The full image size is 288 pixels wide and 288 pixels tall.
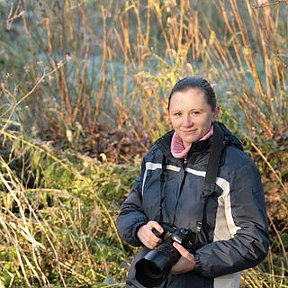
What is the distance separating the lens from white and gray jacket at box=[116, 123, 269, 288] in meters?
2.87

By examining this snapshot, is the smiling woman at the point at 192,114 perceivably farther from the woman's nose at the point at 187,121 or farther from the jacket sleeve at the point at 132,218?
the jacket sleeve at the point at 132,218

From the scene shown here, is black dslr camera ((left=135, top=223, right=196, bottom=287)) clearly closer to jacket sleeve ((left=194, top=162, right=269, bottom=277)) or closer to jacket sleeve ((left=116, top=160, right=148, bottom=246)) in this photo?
jacket sleeve ((left=194, top=162, right=269, bottom=277))

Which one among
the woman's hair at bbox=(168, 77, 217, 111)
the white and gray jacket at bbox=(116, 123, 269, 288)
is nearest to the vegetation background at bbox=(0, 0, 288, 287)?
the woman's hair at bbox=(168, 77, 217, 111)

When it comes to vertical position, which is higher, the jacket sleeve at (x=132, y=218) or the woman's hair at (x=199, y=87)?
the woman's hair at (x=199, y=87)

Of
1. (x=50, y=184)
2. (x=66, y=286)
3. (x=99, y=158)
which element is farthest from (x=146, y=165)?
(x=99, y=158)

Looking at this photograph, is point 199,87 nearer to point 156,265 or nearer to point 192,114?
point 192,114

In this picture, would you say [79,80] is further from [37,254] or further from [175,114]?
[175,114]

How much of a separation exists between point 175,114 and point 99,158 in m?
3.08

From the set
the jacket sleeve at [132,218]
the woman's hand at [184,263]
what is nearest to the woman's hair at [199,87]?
the jacket sleeve at [132,218]

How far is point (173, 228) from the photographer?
2.94m

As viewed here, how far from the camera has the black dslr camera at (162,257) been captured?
2.79 m

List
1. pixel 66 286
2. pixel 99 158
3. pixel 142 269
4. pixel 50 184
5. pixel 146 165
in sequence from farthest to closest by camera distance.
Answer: pixel 99 158
pixel 50 184
pixel 66 286
pixel 146 165
pixel 142 269

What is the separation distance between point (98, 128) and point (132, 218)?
10.7 ft

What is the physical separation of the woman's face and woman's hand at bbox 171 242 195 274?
45cm
